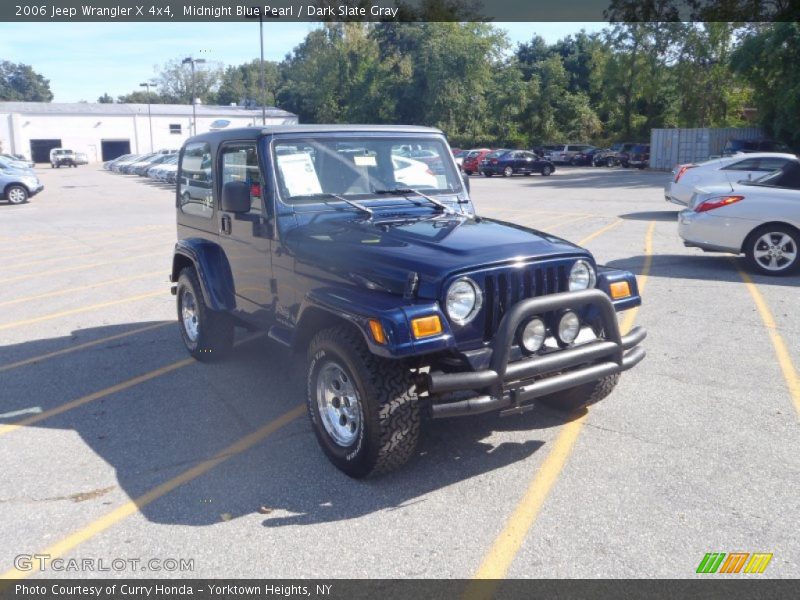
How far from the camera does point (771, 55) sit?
1265 inches

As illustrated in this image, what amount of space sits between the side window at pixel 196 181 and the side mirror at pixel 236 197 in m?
1.25

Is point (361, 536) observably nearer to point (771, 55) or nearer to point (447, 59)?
point (771, 55)

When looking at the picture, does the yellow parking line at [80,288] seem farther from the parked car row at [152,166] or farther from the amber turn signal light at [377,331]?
the parked car row at [152,166]

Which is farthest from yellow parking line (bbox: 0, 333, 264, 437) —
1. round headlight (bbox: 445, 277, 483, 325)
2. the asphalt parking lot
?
round headlight (bbox: 445, 277, 483, 325)

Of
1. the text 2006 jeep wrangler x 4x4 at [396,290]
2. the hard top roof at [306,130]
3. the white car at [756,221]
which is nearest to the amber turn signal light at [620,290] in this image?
the text 2006 jeep wrangler x 4x4 at [396,290]

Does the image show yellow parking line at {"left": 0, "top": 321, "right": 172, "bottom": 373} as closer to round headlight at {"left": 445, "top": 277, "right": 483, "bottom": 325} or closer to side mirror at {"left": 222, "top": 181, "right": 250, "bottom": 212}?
side mirror at {"left": 222, "top": 181, "right": 250, "bottom": 212}

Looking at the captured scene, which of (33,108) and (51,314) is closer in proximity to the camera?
(51,314)

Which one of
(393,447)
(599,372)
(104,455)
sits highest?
(599,372)

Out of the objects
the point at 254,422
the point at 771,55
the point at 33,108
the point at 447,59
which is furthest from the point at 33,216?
the point at 33,108

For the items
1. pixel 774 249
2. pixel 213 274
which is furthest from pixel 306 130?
pixel 774 249

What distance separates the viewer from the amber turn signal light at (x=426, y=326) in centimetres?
384

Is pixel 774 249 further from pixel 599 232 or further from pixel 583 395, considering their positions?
pixel 583 395

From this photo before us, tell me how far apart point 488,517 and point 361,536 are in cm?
67

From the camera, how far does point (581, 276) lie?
180 inches
